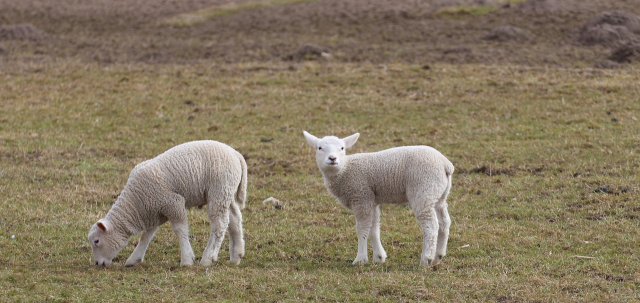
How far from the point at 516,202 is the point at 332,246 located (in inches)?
152

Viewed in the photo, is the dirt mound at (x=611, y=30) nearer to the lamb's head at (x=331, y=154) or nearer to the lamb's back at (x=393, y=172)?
the lamb's back at (x=393, y=172)

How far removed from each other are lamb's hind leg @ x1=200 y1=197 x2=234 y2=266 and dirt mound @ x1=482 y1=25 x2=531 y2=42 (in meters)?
20.9

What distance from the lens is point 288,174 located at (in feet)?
48.8

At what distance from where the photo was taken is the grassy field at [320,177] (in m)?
8.42

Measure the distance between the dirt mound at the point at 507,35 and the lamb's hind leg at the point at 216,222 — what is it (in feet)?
68.4

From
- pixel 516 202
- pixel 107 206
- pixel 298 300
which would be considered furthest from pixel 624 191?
pixel 107 206

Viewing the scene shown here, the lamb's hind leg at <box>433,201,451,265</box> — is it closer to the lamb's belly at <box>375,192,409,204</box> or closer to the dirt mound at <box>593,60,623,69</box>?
the lamb's belly at <box>375,192,409,204</box>

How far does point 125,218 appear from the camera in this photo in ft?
30.8

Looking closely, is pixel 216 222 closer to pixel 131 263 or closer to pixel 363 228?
pixel 131 263

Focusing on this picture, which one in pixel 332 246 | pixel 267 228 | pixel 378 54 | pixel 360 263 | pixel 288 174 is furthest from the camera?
pixel 378 54

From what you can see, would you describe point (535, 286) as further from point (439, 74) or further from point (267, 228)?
point (439, 74)

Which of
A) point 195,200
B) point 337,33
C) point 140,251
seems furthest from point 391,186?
point 337,33

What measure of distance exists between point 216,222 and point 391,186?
2.36m

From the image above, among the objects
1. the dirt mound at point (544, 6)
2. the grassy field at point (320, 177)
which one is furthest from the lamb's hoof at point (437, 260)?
the dirt mound at point (544, 6)
